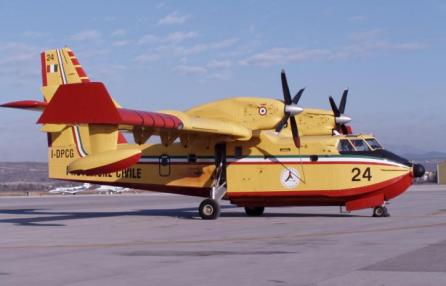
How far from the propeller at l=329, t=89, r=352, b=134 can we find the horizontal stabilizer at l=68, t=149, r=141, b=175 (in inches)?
386

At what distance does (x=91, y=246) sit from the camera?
57.6 ft

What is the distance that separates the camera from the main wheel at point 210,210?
87.5 feet

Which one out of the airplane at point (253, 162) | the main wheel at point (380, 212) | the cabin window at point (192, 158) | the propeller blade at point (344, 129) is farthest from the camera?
the propeller blade at point (344, 129)

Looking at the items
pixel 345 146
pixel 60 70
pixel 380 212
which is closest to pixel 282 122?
pixel 345 146

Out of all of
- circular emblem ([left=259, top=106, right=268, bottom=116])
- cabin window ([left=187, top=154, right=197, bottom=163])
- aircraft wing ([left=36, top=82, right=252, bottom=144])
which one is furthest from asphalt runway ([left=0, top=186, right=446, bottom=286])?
circular emblem ([left=259, top=106, right=268, bottom=116])

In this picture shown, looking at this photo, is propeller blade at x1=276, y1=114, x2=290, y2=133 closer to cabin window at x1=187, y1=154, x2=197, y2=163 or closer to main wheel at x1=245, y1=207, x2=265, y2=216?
cabin window at x1=187, y1=154, x2=197, y2=163

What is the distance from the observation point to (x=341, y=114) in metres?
30.5

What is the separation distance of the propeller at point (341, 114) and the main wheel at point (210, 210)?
22.6ft

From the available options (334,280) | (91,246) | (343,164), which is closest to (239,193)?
(343,164)

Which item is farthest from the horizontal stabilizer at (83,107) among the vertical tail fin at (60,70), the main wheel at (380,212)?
the main wheel at (380,212)

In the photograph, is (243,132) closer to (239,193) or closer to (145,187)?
(239,193)

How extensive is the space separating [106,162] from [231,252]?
8.72 m

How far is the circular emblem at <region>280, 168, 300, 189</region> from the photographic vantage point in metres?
26.5

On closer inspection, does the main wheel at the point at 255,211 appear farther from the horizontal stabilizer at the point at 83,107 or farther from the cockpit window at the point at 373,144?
the horizontal stabilizer at the point at 83,107
